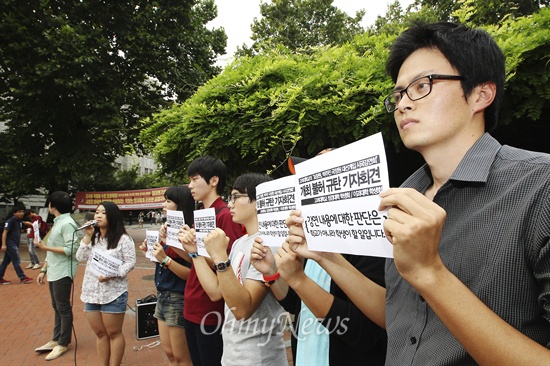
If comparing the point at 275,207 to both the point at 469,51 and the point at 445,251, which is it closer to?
the point at 445,251

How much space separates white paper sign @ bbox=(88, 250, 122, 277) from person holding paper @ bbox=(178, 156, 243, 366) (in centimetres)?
101

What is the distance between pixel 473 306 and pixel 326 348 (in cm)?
110

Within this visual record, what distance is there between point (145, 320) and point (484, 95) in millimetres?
4464

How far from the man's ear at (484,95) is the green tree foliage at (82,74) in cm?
1314

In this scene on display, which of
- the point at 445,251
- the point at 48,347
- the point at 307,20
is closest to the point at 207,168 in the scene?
the point at 445,251

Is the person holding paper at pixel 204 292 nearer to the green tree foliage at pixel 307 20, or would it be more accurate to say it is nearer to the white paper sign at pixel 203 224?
the white paper sign at pixel 203 224

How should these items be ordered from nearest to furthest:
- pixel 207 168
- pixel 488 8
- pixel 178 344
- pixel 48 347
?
pixel 207 168
pixel 178 344
pixel 48 347
pixel 488 8

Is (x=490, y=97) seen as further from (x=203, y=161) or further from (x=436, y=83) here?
(x=203, y=161)

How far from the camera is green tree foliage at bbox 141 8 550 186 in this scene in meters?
2.38

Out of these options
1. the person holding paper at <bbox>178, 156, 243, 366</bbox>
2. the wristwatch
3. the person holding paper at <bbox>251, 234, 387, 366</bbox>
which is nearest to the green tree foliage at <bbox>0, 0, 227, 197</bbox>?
the person holding paper at <bbox>178, 156, 243, 366</bbox>

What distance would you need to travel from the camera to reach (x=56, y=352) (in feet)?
15.6

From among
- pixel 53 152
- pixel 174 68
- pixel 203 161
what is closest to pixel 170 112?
pixel 203 161

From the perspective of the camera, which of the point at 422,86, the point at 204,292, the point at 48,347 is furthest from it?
the point at 48,347

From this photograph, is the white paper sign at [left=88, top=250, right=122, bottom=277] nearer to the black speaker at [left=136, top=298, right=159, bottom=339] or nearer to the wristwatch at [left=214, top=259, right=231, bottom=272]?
the black speaker at [left=136, top=298, right=159, bottom=339]
